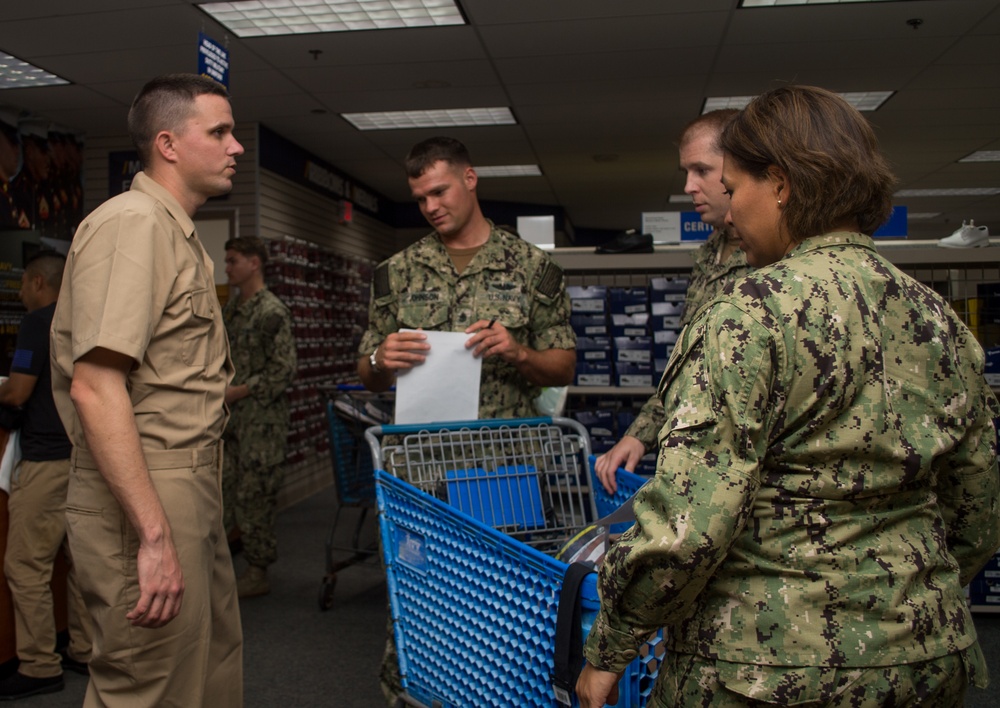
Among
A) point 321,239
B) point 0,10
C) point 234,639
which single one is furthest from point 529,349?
point 321,239

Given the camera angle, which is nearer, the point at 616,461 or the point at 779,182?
the point at 779,182

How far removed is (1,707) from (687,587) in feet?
Answer: 10.9

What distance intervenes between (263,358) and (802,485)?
451cm

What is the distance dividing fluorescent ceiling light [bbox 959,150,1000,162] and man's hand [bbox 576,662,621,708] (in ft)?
33.4

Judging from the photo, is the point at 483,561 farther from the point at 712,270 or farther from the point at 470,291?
the point at 712,270

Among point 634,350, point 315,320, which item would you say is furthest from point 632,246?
point 315,320

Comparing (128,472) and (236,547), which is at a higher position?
(128,472)

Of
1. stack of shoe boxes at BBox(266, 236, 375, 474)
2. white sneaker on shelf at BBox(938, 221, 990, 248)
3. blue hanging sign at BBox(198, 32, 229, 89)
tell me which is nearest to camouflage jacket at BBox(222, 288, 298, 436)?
blue hanging sign at BBox(198, 32, 229, 89)

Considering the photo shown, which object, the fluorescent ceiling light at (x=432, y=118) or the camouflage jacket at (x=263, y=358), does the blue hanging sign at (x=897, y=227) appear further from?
the fluorescent ceiling light at (x=432, y=118)

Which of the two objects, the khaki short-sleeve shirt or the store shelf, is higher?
the khaki short-sleeve shirt

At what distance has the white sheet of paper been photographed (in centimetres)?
238

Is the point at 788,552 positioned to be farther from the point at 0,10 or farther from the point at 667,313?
the point at 0,10

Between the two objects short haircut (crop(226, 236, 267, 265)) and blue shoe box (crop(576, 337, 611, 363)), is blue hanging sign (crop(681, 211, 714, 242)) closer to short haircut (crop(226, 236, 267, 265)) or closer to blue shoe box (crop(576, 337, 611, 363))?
blue shoe box (crop(576, 337, 611, 363))

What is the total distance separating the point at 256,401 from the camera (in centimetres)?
514
